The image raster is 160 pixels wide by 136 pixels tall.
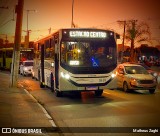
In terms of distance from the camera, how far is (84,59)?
16.3 m

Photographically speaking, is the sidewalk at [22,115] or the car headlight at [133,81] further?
the car headlight at [133,81]

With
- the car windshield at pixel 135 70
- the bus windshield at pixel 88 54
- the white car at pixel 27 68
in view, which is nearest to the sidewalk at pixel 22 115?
the bus windshield at pixel 88 54

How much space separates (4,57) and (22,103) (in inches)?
1459

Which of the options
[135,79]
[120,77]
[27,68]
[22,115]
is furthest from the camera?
[27,68]

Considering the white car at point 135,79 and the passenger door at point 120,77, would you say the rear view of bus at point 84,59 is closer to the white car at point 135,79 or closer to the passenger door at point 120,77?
the white car at point 135,79

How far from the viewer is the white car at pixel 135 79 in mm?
19156

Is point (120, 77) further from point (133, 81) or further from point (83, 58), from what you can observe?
point (83, 58)

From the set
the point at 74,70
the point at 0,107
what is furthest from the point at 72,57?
the point at 0,107

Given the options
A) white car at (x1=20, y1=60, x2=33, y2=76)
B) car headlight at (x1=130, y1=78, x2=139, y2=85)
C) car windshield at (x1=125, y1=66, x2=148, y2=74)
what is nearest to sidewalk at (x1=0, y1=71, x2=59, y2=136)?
car headlight at (x1=130, y1=78, x2=139, y2=85)

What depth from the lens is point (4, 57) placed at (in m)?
51.1

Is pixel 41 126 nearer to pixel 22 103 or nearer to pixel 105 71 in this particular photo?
pixel 22 103

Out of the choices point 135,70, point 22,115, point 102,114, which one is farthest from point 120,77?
point 22,115

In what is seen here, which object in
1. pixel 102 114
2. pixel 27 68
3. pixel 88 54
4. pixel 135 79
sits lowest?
pixel 102 114

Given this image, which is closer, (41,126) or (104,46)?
(41,126)
